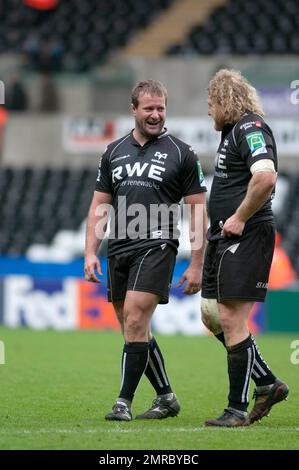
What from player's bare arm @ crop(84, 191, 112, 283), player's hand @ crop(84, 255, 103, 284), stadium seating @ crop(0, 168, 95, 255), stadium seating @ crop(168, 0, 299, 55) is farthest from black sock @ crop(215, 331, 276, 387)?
stadium seating @ crop(168, 0, 299, 55)

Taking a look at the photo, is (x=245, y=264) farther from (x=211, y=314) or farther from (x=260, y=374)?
(x=260, y=374)

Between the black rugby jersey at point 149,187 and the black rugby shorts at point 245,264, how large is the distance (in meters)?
0.48

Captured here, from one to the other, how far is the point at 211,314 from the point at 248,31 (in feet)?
51.7

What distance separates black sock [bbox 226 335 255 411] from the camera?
22.2 ft

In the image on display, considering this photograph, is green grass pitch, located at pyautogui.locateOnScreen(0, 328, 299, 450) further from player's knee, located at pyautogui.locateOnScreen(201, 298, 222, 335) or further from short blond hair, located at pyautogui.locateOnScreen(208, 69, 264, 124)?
short blond hair, located at pyautogui.locateOnScreen(208, 69, 264, 124)

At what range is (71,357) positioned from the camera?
11867 mm

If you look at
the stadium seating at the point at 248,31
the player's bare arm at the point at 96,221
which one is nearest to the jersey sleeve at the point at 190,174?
the player's bare arm at the point at 96,221

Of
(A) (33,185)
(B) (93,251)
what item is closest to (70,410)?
(B) (93,251)

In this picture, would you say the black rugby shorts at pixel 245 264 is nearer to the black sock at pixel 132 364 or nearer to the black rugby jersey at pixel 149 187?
the black rugby jersey at pixel 149 187

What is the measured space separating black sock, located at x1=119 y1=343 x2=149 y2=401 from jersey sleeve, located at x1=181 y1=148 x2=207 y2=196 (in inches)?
40.8

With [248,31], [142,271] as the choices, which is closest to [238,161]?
[142,271]

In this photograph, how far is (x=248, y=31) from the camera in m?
22.0
